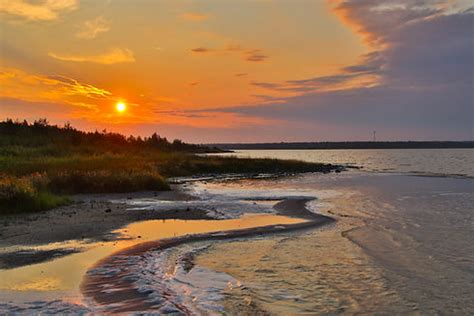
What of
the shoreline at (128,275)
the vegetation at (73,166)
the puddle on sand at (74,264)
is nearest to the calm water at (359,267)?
the shoreline at (128,275)

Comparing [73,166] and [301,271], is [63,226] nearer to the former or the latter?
[301,271]

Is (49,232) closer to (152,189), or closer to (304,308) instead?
(304,308)

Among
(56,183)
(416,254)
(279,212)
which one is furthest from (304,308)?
(56,183)

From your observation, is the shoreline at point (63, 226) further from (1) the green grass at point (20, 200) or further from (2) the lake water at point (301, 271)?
(2) the lake water at point (301, 271)

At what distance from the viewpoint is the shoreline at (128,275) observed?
870 cm

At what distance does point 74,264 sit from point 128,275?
170cm

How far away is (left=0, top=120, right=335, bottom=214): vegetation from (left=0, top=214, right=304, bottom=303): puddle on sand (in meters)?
6.41

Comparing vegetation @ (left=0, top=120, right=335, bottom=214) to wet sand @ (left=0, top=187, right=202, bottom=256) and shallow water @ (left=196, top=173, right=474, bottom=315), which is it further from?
shallow water @ (left=196, top=173, right=474, bottom=315)

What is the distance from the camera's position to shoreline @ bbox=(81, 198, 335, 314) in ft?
28.5

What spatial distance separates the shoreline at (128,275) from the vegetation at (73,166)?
8617 millimetres

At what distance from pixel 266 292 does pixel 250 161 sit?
203 ft

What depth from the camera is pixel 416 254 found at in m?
14.2

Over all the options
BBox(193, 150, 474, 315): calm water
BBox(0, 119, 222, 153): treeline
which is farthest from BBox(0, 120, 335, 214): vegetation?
BBox(193, 150, 474, 315): calm water

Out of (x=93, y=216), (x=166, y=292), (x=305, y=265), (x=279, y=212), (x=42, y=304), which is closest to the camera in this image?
(x=42, y=304)
